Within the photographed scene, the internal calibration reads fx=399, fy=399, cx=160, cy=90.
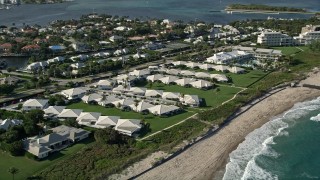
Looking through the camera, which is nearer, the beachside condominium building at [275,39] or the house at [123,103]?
the house at [123,103]

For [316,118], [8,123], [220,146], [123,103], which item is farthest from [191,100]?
[8,123]

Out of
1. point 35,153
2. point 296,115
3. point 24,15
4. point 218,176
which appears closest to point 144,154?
point 218,176

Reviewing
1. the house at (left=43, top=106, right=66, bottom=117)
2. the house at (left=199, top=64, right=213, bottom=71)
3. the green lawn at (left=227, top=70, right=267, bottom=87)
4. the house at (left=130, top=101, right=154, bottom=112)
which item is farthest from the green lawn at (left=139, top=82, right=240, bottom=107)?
the house at (left=43, top=106, right=66, bottom=117)

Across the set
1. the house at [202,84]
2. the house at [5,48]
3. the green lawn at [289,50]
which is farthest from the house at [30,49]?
the green lawn at [289,50]

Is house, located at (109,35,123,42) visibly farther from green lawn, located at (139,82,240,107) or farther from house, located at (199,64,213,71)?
green lawn, located at (139,82,240,107)

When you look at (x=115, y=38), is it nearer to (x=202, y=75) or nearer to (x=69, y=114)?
(x=202, y=75)

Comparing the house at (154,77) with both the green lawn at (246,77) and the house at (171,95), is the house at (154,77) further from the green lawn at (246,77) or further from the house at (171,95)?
the green lawn at (246,77)
